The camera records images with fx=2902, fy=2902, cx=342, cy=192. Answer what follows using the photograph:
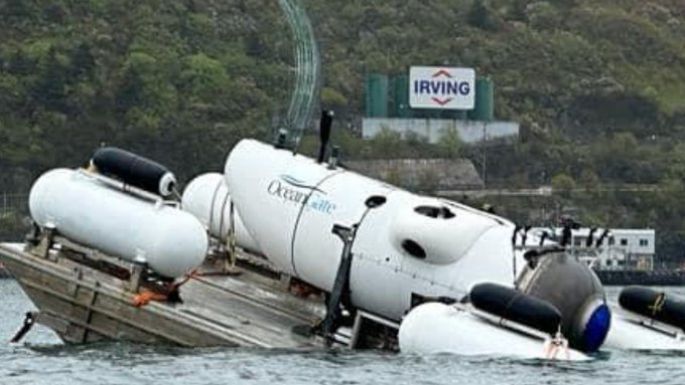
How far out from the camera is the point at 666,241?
17362cm

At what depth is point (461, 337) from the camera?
41688 mm

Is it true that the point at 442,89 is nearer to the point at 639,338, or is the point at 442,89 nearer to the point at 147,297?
the point at 639,338

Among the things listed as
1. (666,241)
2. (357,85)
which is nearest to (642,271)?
(666,241)

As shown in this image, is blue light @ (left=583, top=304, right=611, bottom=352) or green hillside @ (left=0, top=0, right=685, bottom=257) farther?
green hillside @ (left=0, top=0, right=685, bottom=257)

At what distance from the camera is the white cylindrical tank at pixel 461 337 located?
136 feet

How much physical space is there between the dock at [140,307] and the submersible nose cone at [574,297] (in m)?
3.86

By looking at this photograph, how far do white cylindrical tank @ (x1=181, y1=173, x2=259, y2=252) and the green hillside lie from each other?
103844mm

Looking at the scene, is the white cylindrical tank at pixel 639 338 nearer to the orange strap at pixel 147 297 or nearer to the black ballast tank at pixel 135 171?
the orange strap at pixel 147 297

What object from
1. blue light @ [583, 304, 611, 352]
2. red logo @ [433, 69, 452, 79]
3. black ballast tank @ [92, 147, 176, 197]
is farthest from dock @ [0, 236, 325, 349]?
red logo @ [433, 69, 452, 79]

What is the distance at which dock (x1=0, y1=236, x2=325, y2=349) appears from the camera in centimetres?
4412

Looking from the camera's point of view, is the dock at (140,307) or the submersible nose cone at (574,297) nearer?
the submersible nose cone at (574,297)

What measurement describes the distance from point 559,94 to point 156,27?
27379mm

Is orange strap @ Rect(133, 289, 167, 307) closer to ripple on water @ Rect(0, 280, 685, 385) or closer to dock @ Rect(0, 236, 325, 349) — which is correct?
dock @ Rect(0, 236, 325, 349)

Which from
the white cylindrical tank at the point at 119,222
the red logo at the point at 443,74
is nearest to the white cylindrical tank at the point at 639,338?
the white cylindrical tank at the point at 119,222
